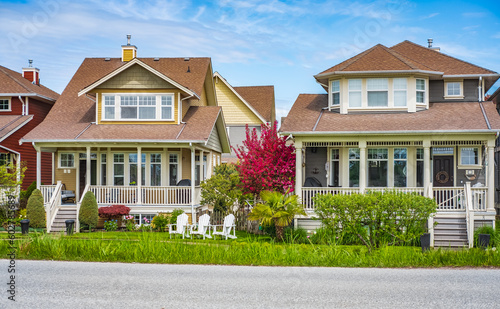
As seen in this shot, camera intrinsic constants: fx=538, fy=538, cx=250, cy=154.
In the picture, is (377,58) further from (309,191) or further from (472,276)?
(472,276)

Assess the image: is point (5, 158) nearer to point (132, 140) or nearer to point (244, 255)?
point (132, 140)

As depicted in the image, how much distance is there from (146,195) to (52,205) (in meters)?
3.80

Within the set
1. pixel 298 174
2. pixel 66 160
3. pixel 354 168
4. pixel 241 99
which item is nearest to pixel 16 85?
pixel 66 160

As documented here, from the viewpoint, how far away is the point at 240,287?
10125 millimetres

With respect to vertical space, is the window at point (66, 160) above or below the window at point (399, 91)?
below

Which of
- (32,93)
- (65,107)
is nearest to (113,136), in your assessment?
(65,107)

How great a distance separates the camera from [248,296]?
9.39 m

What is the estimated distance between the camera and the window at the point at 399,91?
73.5 ft

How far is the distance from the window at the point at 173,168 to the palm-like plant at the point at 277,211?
24.4 ft

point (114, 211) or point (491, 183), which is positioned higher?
point (491, 183)

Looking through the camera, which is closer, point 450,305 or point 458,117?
point 450,305

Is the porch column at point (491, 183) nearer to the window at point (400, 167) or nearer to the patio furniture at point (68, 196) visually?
the window at point (400, 167)

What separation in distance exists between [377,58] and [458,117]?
13.8 ft

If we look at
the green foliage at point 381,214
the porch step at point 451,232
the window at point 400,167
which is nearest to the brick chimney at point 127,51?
the window at point 400,167
